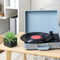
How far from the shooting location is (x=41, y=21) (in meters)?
1.15

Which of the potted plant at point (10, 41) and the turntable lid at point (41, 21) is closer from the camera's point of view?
the potted plant at point (10, 41)

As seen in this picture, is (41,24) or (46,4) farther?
(46,4)

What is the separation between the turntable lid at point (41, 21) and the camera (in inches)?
43.7

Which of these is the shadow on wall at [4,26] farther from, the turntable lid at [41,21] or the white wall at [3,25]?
the turntable lid at [41,21]

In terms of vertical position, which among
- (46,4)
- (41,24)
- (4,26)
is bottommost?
(4,26)

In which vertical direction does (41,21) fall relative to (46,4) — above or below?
below

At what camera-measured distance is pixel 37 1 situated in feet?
6.40

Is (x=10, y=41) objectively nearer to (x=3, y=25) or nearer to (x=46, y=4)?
(x=46, y=4)

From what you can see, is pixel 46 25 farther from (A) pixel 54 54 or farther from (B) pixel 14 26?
(B) pixel 14 26

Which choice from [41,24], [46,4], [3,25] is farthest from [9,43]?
[3,25]

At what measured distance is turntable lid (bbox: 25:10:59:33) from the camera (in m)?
1.11

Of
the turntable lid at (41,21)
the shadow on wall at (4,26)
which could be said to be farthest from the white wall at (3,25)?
the turntable lid at (41,21)

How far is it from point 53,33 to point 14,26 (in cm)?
98

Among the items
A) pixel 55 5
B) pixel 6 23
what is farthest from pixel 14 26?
pixel 55 5
